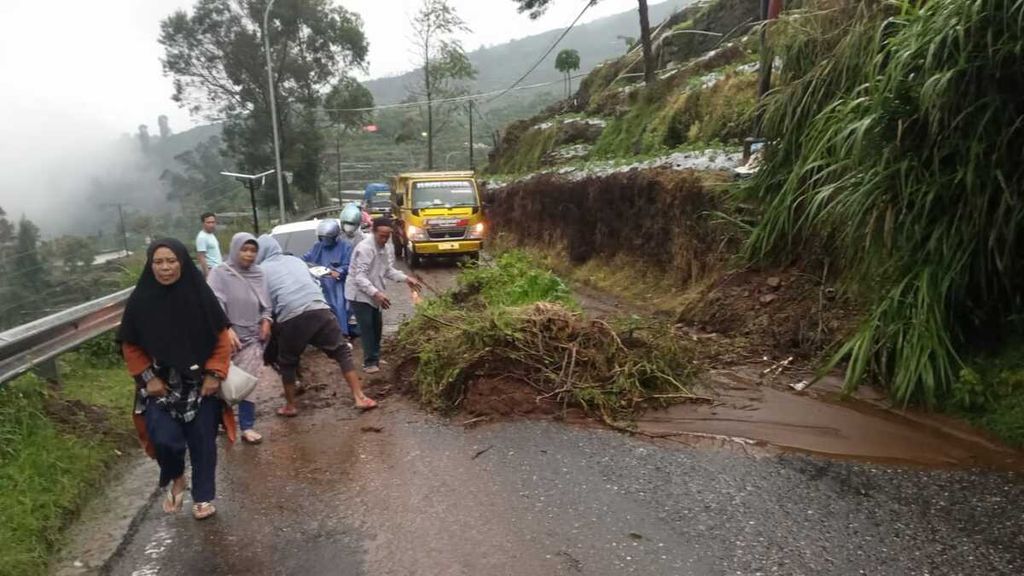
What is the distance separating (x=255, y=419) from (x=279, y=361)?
547mm

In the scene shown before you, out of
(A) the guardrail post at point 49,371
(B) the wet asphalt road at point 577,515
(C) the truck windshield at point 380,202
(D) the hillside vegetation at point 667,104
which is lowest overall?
(C) the truck windshield at point 380,202

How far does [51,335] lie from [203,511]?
266cm

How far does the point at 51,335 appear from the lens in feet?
19.4

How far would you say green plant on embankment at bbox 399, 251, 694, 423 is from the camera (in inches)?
228

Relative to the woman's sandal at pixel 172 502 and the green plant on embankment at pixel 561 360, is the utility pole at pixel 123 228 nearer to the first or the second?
the green plant on embankment at pixel 561 360

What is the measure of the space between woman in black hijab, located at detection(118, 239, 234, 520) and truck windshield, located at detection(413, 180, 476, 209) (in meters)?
13.3

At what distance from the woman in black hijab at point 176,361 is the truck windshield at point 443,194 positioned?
1328 cm

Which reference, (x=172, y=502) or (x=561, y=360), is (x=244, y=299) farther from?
(x=561, y=360)

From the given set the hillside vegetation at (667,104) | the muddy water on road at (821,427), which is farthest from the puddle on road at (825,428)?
the hillside vegetation at (667,104)

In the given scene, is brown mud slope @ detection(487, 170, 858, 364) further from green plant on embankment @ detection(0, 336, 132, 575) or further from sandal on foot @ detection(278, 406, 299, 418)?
green plant on embankment @ detection(0, 336, 132, 575)

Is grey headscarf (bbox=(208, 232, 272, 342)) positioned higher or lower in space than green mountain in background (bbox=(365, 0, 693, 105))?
lower

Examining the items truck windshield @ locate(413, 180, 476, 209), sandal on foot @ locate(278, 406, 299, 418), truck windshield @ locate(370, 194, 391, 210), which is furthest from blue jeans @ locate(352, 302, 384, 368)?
truck windshield @ locate(370, 194, 391, 210)

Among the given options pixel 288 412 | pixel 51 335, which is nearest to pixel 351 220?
pixel 288 412

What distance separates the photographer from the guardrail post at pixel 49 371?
582 centimetres
